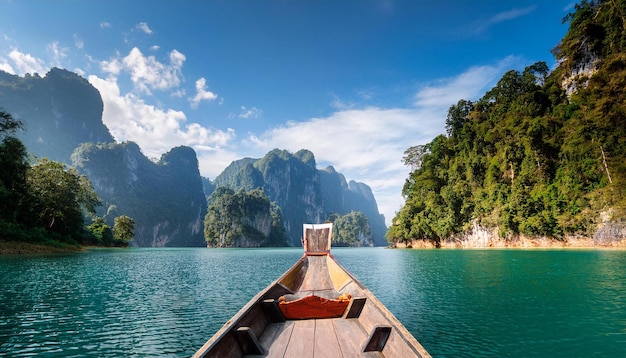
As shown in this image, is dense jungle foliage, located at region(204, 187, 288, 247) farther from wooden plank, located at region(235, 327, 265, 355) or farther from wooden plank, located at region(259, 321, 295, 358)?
wooden plank, located at region(235, 327, 265, 355)

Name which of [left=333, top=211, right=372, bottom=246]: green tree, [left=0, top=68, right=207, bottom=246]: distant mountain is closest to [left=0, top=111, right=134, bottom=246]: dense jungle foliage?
[left=0, top=68, right=207, bottom=246]: distant mountain

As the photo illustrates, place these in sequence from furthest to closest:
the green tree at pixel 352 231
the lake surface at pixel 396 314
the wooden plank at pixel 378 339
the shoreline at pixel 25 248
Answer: the green tree at pixel 352 231 → the shoreline at pixel 25 248 → the lake surface at pixel 396 314 → the wooden plank at pixel 378 339

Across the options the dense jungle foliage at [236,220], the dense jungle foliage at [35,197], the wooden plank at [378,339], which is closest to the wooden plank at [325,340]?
the wooden plank at [378,339]

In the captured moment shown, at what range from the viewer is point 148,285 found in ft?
50.0

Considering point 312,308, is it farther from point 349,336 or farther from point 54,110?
point 54,110

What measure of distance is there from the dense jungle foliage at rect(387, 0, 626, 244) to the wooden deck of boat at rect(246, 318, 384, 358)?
44.8 m

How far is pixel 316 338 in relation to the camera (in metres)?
4.71

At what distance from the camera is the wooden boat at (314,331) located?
143 inches

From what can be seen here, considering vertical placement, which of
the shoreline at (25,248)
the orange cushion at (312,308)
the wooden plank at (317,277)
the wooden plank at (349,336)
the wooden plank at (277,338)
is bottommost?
the shoreline at (25,248)

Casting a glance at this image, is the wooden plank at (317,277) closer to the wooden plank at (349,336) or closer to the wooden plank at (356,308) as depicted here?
the wooden plank at (356,308)

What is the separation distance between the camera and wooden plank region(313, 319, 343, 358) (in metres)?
4.07

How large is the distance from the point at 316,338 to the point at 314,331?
36cm

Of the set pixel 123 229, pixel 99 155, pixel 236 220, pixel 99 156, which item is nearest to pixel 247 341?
pixel 123 229

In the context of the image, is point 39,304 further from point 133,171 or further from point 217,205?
point 133,171
